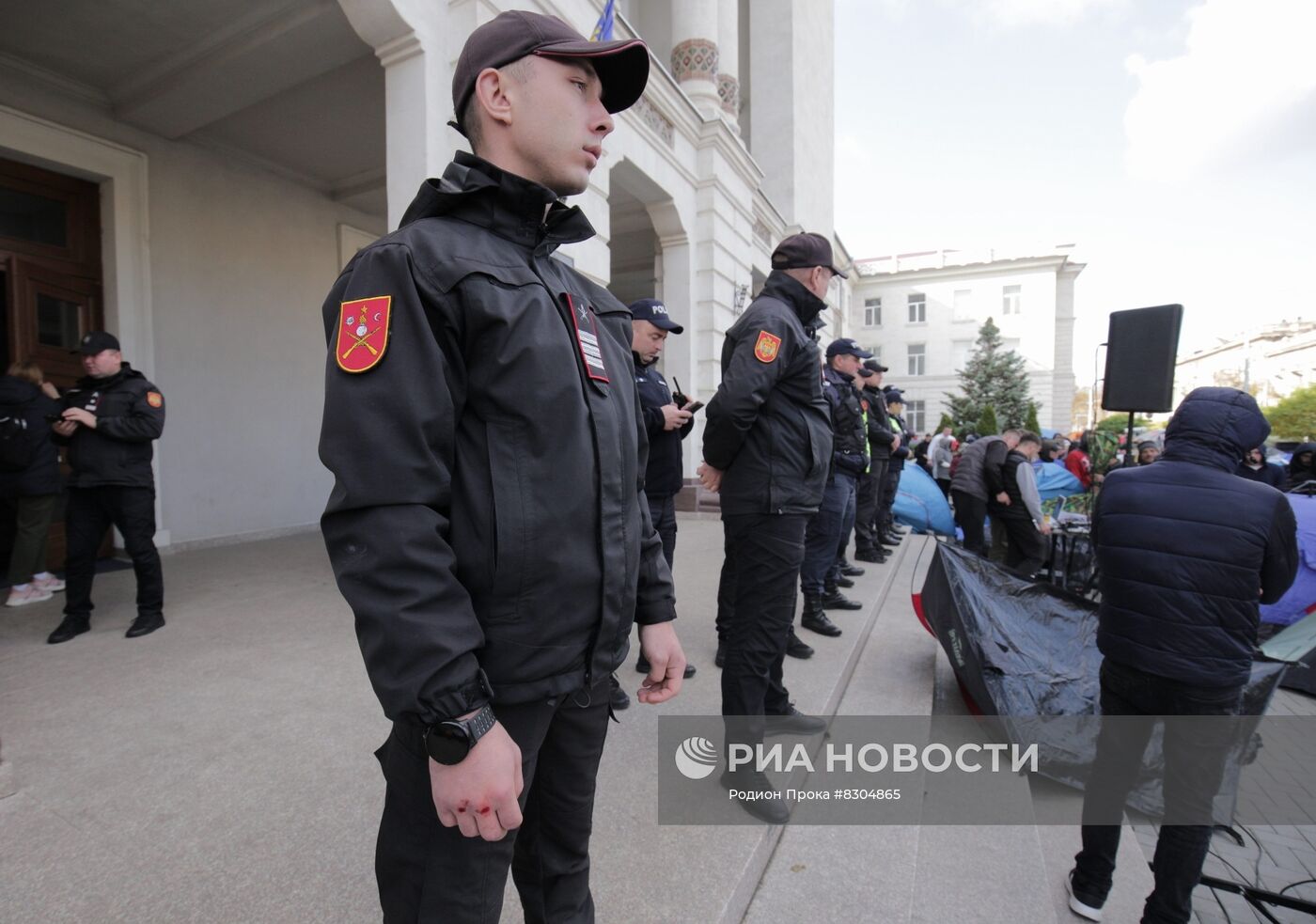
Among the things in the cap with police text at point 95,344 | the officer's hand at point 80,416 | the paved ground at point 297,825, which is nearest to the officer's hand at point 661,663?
the paved ground at point 297,825

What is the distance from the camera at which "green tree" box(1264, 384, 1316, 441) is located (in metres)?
16.9

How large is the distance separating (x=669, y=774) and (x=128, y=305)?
6.97 meters

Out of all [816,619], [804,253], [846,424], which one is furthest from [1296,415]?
[804,253]

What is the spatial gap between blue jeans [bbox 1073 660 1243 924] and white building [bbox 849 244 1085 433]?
4198 centimetres

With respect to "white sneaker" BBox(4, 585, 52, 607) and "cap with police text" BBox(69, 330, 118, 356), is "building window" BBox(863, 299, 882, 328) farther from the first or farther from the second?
"white sneaker" BBox(4, 585, 52, 607)

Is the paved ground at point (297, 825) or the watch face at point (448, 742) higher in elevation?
the watch face at point (448, 742)

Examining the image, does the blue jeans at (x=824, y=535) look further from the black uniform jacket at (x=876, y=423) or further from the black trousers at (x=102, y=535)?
the black trousers at (x=102, y=535)

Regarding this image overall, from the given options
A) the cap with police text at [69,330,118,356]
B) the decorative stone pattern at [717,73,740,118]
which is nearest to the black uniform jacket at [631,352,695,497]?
the cap with police text at [69,330,118,356]

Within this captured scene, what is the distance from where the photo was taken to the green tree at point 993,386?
37.8 m

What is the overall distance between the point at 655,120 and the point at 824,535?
6.81 metres

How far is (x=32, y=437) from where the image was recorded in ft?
15.6

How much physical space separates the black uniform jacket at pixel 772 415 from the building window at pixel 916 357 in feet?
151

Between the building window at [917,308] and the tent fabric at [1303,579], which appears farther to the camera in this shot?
the building window at [917,308]

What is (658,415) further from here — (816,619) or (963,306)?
(963,306)
